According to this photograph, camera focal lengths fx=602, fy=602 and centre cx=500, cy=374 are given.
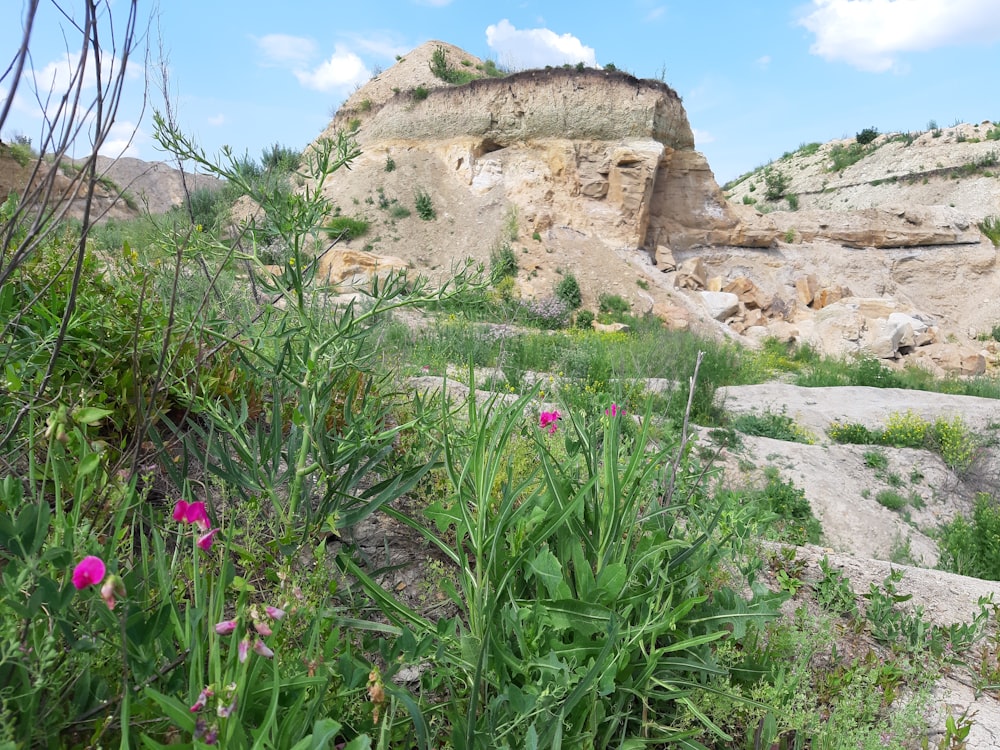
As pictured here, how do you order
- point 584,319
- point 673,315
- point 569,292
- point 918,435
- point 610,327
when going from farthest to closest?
point 569,292
point 673,315
point 584,319
point 610,327
point 918,435

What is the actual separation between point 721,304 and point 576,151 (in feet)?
21.4

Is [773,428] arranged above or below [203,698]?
below

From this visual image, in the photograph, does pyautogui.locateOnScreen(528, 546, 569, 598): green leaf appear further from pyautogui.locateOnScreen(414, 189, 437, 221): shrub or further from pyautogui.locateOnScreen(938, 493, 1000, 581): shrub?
pyautogui.locateOnScreen(414, 189, 437, 221): shrub

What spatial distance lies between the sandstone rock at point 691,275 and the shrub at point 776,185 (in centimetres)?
1711

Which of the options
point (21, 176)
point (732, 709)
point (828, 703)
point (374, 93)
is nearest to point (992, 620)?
point (828, 703)

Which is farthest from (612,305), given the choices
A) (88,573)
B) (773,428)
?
(88,573)

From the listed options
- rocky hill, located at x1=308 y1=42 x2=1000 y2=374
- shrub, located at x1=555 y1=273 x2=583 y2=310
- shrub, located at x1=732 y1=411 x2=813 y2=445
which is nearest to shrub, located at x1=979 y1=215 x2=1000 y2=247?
rocky hill, located at x1=308 y1=42 x2=1000 y2=374

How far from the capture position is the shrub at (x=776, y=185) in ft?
108

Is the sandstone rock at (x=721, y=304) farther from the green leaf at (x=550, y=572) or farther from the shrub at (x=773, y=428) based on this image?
the green leaf at (x=550, y=572)

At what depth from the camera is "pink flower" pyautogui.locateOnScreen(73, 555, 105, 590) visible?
2.36 ft

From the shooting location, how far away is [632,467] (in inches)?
54.6

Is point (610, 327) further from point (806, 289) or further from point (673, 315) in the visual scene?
point (806, 289)

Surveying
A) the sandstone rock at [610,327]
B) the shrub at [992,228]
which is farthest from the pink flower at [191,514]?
the shrub at [992,228]

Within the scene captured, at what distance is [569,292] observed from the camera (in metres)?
15.5
